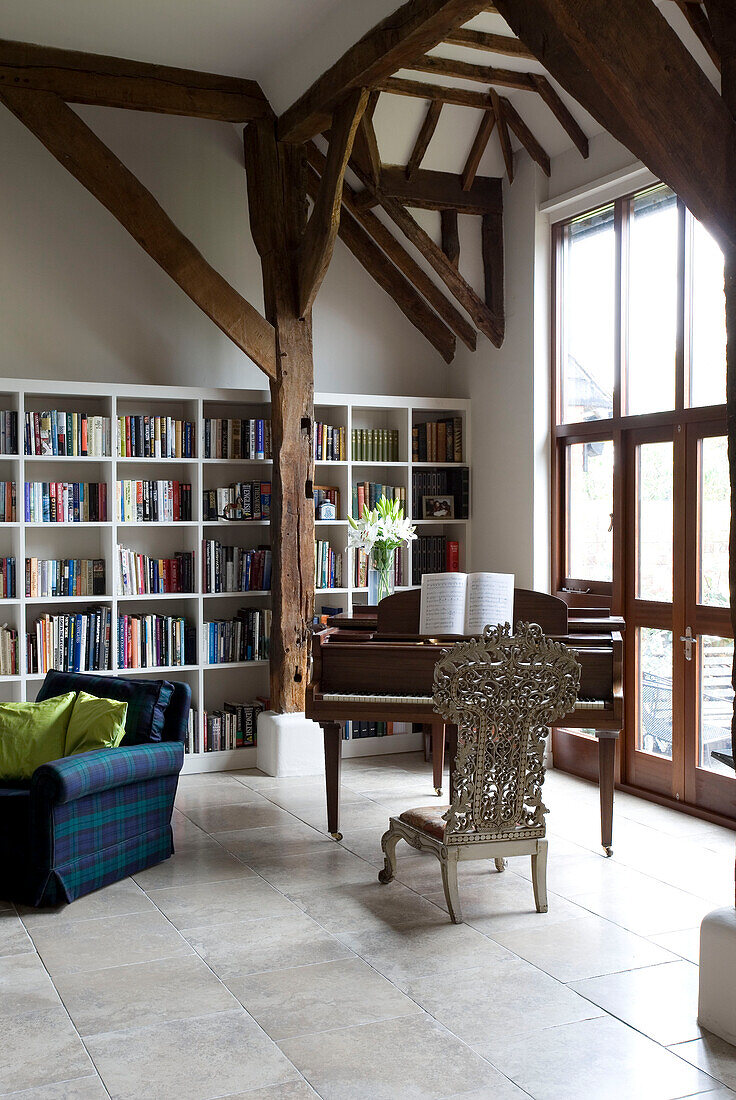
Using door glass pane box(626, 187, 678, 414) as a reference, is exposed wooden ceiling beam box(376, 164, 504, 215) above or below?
above

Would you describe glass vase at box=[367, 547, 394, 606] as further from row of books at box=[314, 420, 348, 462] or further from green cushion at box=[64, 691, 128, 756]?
green cushion at box=[64, 691, 128, 756]

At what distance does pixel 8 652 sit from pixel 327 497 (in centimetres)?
222

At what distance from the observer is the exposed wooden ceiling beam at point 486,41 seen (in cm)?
538

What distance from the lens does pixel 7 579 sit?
244 inches

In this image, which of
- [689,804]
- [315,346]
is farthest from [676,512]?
[315,346]

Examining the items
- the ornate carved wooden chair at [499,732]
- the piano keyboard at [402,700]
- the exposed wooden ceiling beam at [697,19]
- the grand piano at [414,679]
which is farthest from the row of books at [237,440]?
the exposed wooden ceiling beam at [697,19]

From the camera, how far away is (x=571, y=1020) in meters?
3.34

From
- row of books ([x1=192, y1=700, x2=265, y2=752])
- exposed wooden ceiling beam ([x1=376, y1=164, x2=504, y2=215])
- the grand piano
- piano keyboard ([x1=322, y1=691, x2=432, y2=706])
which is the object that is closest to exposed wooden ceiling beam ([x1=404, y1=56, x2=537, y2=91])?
exposed wooden ceiling beam ([x1=376, y1=164, x2=504, y2=215])

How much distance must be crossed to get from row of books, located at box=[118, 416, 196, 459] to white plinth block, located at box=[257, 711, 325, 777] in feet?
5.66

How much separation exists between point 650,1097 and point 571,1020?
0.46 m

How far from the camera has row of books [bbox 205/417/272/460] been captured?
22.0ft

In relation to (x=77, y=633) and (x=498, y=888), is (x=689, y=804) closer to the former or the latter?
(x=498, y=888)

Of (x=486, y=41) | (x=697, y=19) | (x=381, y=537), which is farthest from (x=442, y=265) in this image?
(x=697, y=19)

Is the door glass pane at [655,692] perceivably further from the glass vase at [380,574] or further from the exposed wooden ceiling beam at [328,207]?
the exposed wooden ceiling beam at [328,207]
